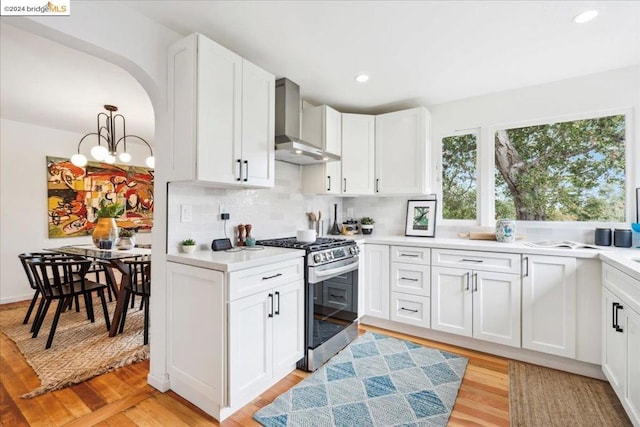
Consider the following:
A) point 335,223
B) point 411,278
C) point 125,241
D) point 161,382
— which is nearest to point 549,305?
point 411,278

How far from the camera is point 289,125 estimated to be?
271 cm

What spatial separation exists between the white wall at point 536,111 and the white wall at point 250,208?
1.04 meters

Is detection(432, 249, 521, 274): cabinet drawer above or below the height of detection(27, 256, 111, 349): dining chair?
above

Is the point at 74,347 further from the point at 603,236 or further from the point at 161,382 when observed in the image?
the point at 603,236

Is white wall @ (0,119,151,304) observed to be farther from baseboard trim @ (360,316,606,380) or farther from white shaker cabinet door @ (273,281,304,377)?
baseboard trim @ (360,316,606,380)

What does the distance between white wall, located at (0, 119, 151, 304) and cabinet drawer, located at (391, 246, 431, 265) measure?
4553 millimetres

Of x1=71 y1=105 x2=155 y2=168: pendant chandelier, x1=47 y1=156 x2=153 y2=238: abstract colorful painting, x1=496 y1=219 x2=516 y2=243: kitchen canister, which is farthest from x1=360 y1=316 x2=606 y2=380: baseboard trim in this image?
x1=47 y1=156 x2=153 y2=238: abstract colorful painting

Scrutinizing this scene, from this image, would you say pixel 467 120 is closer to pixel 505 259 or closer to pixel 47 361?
pixel 505 259

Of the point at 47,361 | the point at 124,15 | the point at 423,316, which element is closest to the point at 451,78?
the point at 423,316

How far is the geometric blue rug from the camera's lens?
1.76 meters

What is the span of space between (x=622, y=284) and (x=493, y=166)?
167 centimetres

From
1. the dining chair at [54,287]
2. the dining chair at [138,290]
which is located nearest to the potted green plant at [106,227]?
the dining chair at [54,287]

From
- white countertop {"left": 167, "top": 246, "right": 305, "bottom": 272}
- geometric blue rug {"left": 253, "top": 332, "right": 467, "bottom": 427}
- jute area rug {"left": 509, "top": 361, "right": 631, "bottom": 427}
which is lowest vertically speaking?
jute area rug {"left": 509, "top": 361, "right": 631, "bottom": 427}

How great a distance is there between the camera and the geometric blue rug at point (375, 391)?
69.4 inches
